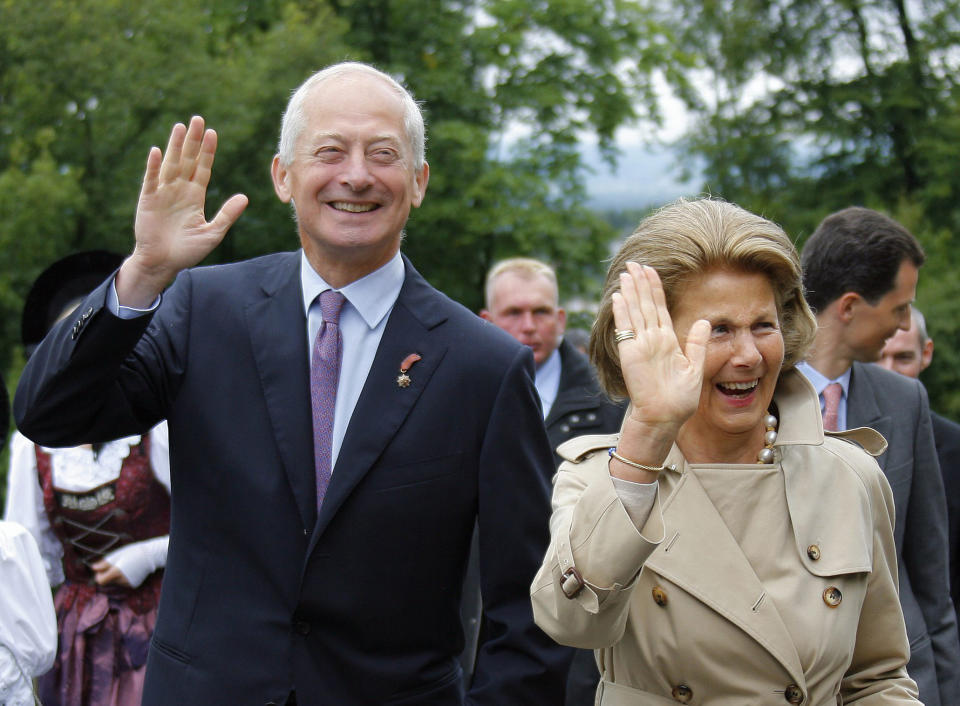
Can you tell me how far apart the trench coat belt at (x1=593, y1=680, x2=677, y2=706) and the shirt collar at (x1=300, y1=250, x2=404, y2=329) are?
111 centimetres

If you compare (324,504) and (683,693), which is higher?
(324,504)

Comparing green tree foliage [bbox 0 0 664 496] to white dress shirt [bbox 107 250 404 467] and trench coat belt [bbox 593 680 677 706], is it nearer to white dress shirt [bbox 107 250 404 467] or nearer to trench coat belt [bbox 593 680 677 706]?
white dress shirt [bbox 107 250 404 467]

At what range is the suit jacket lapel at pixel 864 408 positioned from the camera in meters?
4.40

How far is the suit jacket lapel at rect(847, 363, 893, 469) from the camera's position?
4402 mm

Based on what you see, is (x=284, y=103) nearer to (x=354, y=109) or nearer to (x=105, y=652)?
(x=105, y=652)

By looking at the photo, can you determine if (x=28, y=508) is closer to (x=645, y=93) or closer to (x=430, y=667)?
(x=430, y=667)

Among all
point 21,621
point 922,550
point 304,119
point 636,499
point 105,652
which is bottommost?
point 105,652

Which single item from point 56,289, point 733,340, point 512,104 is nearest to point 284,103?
point 512,104

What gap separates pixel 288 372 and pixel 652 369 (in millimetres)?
1019

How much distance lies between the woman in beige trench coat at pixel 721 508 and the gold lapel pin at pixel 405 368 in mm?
482

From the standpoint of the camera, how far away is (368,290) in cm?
342

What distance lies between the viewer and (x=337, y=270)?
11.2 ft

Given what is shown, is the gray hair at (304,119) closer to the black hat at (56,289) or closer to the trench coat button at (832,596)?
the trench coat button at (832,596)

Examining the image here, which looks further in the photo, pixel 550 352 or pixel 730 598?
pixel 550 352
